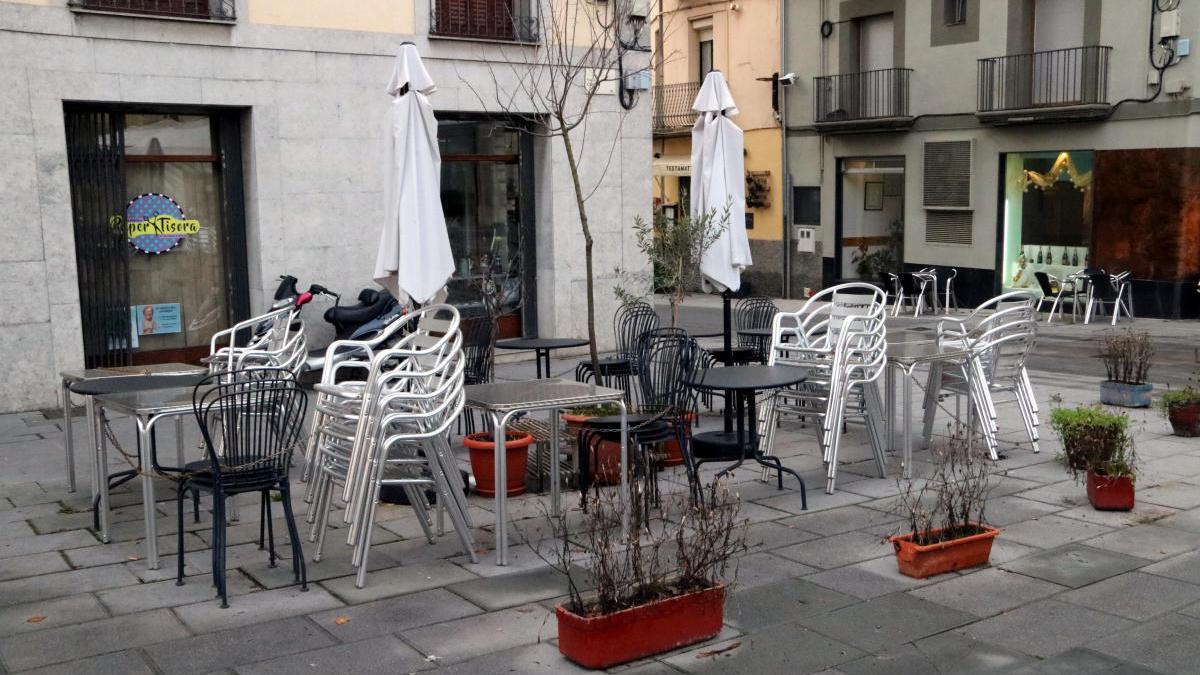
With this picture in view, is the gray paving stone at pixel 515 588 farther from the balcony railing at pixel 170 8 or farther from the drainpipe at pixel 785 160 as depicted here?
the drainpipe at pixel 785 160

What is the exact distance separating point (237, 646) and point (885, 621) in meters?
2.80

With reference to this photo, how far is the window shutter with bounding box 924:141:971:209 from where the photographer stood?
2178cm

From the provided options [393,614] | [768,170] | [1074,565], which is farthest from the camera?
[768,170]

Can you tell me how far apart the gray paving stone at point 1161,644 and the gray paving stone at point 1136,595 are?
12 cm

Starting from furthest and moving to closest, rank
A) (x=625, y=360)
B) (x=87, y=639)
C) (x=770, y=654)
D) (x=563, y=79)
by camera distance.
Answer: (x=563, y=79) → (x=625, y=360) → (x=87, y=639) → (x=770, y=654)

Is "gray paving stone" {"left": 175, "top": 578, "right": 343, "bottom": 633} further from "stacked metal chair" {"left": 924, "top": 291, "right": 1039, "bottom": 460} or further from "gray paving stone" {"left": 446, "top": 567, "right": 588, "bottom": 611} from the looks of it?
"stacked metal chair" {"left": 924, "top": 291, "right": 1039, "bottom": 460}

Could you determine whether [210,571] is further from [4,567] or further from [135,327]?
[135,327]

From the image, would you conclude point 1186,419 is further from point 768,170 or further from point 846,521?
point 768,170

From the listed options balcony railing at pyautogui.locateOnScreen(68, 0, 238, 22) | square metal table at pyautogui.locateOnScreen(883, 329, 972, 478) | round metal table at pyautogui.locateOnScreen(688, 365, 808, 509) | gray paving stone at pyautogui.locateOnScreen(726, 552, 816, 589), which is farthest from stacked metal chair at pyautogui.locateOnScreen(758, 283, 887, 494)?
balcony railing at pyautogui.locateOnScreen(68, 0, 238, 22)

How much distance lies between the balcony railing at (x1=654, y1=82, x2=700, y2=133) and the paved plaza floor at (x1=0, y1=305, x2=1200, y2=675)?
66.2 feet

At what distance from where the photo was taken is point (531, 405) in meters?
6.08

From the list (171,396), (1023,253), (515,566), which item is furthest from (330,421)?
(1023,253)

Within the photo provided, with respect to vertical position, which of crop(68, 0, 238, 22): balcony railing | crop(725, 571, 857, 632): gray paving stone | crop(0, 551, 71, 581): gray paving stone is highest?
crop(68, 0, 238, 22): balcony railing

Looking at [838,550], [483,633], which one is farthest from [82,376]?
[838,550]
